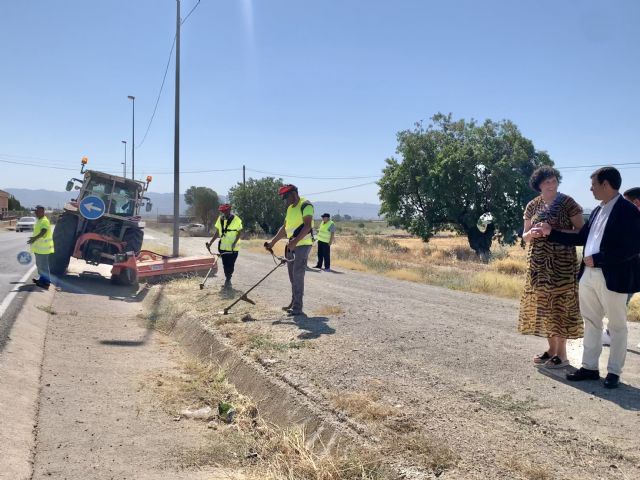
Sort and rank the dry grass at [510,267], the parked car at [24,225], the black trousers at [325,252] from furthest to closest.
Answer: the parked car at [24,225] < the dry grass at [510,267] < the black trousers at [325,252]

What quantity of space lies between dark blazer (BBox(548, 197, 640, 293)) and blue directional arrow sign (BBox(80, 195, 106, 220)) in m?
10.6

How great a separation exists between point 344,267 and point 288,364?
492 inches

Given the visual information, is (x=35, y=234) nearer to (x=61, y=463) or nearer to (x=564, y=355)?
(x=61, y=463)

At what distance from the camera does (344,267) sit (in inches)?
704

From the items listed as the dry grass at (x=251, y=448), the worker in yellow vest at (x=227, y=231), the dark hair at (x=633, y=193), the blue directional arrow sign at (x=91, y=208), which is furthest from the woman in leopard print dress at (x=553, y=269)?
the blue directional arrow sign at (x=91, y=208)

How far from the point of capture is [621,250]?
13.7ft

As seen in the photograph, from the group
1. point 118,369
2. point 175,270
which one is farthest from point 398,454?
point 175,270

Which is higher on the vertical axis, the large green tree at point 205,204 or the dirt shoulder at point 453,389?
the large green tree at point 205,204

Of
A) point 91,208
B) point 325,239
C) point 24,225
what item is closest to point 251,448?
point 91,208

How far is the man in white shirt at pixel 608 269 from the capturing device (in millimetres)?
4172

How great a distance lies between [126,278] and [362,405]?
31.3 ft

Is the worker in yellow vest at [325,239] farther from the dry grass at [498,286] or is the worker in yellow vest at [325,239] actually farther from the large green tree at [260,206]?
the large green tree at [260,206]

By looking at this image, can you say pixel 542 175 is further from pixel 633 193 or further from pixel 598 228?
pixel 633 193

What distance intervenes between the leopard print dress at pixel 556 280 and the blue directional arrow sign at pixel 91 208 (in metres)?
10.0
